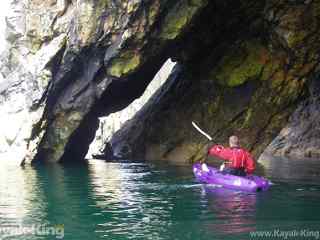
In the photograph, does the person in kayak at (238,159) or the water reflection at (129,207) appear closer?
the water reflection at (129,207)

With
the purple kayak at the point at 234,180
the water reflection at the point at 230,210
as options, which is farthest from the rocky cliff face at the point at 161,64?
the water reflection at the point at 230,210

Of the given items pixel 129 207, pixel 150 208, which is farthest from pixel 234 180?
pixel 129 207

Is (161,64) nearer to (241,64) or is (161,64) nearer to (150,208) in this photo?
(241,64)

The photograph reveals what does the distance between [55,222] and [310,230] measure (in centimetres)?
673

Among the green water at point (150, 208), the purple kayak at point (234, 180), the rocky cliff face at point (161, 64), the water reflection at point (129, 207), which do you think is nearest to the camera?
the green water at point (150, 208)

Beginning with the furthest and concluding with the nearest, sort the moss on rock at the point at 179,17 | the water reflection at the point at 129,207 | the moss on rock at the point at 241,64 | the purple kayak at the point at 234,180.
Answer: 1. the moss on rock at the point at 241,64
2. the moss on rock at the point at 179,17
3. the purple kayak at the point at 234,180
4. the water reflection at the point at 129,207

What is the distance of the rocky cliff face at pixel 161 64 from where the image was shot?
33.7 m

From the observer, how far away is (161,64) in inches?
1519

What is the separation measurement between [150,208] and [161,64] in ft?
73.3

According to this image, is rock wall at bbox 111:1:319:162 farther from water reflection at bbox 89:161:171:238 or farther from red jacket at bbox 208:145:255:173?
red jacket at bbox 208:145:255:173

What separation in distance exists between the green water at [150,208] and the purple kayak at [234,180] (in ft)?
1.39

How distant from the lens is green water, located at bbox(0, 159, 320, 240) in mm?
13664

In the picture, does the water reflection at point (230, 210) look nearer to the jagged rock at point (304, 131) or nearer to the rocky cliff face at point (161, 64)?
the rocky cliff face at point (161, 64)

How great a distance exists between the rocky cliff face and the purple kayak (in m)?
11.6
